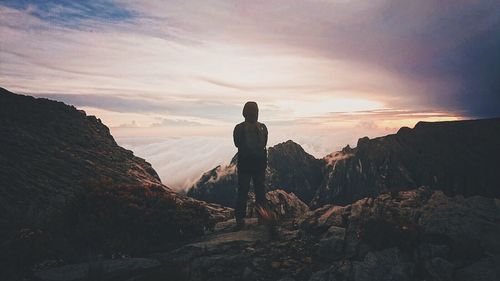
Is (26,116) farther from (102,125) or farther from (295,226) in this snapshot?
(295,226)

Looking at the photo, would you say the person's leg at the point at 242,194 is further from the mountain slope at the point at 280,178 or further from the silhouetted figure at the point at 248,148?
the mountain slope at the point at 280,178

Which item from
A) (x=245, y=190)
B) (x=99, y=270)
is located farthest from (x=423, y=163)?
(x=99, y=270)

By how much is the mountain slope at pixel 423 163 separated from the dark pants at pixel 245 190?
3072 cm

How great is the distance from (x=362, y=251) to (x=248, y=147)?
4.85m

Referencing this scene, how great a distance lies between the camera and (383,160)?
66625mm

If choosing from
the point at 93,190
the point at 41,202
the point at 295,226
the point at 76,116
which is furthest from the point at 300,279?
the point at 76,116

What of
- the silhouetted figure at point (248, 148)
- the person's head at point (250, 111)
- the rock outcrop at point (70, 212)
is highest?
the person's head at point (250, 111)

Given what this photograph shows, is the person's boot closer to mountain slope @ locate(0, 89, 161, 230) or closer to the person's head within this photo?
the person's head

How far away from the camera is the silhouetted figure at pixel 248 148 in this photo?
1048 centimetres

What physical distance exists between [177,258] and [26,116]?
796 inches

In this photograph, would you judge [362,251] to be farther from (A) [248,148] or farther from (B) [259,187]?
(A) [248,148]

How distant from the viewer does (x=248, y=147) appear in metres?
10.5

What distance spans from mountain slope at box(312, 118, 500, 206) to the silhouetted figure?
103 feet

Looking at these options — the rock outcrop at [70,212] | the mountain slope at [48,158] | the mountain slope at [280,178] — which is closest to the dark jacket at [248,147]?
the rock outcrop at [70,212]
